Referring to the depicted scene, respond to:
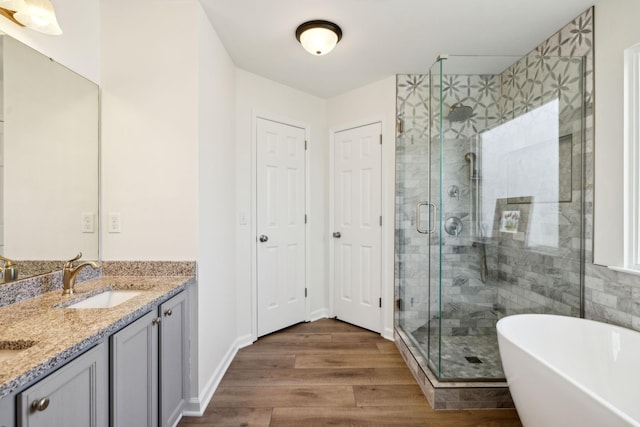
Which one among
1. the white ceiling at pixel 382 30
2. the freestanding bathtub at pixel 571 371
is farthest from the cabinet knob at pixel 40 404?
the white ceiling at pixel 382 30

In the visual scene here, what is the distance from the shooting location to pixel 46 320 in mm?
1095

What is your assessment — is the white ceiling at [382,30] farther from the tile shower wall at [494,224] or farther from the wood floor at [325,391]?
the wood floor at [325,391]

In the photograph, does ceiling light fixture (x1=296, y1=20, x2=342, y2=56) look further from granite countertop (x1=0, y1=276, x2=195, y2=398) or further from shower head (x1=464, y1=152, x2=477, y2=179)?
granite countertop (x1=0, y1=276, x2=195, y2=398)

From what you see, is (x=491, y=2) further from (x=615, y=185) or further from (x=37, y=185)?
(x=37, y=185)

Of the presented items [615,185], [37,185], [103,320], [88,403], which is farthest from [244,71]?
[615,185]

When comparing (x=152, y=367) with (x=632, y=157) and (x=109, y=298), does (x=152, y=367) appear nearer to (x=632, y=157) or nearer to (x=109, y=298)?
(x=109, y=298)

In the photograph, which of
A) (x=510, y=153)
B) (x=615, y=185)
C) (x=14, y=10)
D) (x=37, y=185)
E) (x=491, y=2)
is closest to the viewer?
(x=14, y=10)

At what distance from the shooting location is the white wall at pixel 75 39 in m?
1.41

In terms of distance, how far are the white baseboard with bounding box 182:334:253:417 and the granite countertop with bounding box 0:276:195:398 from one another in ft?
2.39

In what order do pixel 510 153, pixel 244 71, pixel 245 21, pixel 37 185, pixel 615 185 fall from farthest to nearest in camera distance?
→ pixel 244 71 → pixel 510 153 → pixel 245 21 → pixel 615 185 → pixel 37 185

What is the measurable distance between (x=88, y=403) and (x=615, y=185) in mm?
2685

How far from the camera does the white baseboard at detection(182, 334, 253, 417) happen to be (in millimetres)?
1722

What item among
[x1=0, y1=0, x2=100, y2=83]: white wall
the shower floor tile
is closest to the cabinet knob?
[x1=0, y1=0, x2=100, y2=83]: white wall

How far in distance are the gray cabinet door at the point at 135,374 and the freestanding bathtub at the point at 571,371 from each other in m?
1.72
